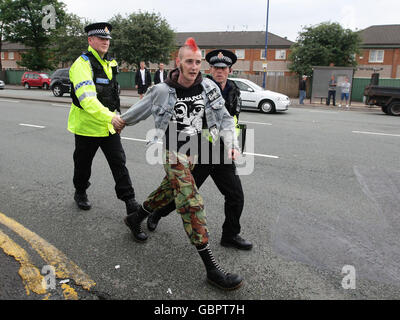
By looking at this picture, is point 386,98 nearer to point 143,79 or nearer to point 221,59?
point 143,79

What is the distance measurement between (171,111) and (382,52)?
1865 inches

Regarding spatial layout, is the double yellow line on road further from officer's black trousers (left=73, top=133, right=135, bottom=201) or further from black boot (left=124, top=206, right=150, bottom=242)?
officer's black trousers (left=73, top=133, right=135, bottom=201)

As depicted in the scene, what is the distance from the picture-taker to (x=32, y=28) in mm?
44938

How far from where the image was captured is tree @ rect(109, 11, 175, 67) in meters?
34.3

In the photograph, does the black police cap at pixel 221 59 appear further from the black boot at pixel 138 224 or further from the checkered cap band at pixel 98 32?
the black boot at pixel 138 224

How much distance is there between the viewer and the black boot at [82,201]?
3934 mm

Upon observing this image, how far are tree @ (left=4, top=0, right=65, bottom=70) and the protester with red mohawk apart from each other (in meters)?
48.2

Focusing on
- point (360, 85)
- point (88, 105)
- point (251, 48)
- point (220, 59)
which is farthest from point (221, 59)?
point (251, 48)

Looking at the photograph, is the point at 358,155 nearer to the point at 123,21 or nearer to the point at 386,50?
the point at 123,21

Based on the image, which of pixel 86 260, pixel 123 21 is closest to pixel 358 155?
pixel 86 260

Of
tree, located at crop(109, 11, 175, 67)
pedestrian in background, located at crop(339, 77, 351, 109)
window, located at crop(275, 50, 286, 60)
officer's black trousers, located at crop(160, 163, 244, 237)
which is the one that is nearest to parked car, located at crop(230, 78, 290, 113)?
pedestrian in background, located at crop(339, 77, 351, 109)

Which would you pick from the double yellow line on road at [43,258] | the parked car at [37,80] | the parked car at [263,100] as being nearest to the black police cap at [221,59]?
the double yellow line on road at [43,258]

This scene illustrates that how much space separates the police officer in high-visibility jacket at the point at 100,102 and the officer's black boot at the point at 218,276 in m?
1.25

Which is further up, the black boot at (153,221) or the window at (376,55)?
the window at (376,55)
